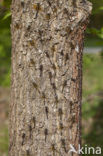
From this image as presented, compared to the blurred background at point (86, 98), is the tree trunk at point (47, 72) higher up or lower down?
higher up

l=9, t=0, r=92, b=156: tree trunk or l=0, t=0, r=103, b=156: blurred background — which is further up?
l=9, t=0, r=92, b=156: tree trunk

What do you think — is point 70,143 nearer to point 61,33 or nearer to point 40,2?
point 61,33

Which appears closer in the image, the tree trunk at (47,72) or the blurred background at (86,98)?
the tree trunk at (47,72)

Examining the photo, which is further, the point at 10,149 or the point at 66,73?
the point at 10,149

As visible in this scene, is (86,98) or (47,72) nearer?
(47,72)

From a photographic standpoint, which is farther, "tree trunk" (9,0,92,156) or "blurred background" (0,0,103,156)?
"blurred background" (0,0,103,156)

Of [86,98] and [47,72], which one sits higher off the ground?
[47,72]

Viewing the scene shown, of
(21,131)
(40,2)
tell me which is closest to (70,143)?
(21,131)

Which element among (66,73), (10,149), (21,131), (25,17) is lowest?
(10,149)
